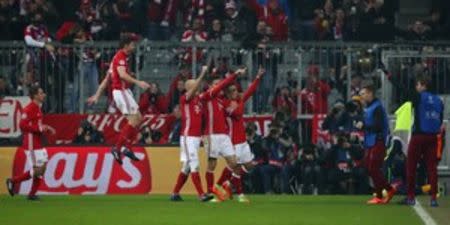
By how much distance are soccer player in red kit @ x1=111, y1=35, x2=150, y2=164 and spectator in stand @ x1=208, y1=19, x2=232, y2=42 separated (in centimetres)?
611

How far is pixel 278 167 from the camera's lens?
90.1 feet

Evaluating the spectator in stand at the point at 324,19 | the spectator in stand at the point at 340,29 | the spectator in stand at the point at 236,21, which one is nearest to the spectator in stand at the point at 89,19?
the spectator in stand at the point at 236,21

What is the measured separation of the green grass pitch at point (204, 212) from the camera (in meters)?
18.4

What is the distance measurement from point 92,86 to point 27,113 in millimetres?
5823

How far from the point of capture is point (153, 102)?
95.2 ft

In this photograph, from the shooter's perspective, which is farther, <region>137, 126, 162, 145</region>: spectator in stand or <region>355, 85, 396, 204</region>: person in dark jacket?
<region>137, 126, 162, 145</region>: spectator in stand

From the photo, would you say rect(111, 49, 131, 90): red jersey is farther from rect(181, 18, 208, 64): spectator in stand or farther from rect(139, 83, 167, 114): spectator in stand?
rect(181, 18, 208, 64): spectator in stand

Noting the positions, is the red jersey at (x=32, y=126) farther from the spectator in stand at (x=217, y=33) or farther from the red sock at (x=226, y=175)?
the spectator in stand at (x=217, y=33)

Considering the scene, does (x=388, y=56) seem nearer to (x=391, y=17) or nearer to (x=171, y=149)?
(x=391, y=17)

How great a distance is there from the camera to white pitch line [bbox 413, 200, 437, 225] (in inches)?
723

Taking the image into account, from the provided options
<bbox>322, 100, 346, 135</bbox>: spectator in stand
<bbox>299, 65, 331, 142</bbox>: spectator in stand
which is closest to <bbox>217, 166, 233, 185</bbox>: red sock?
<bbox>322, 100, 346, 135</bbox>: spectator in stand

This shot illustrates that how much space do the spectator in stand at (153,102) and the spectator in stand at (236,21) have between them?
8.04 feet

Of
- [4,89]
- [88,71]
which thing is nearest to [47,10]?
[88,71]

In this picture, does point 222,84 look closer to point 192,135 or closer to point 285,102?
point 192,135
